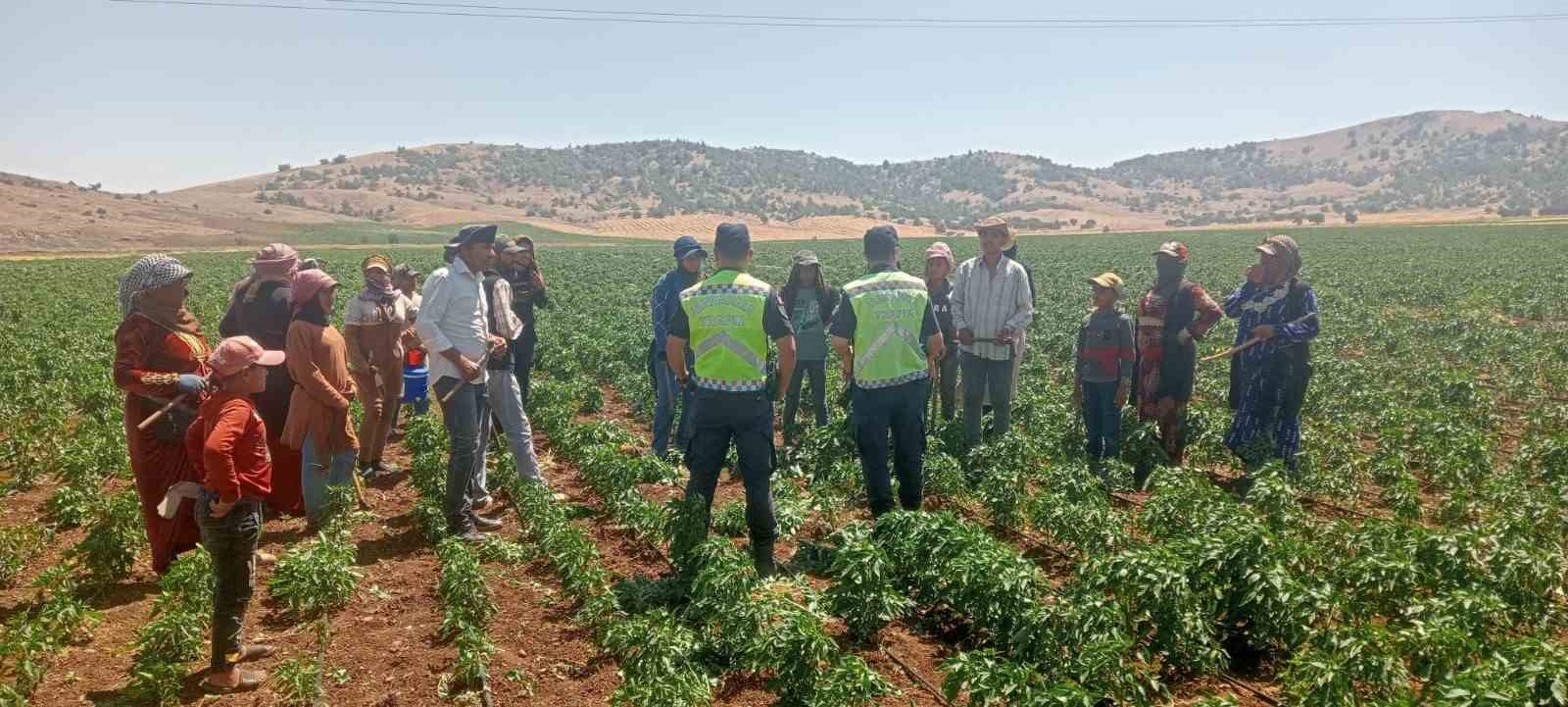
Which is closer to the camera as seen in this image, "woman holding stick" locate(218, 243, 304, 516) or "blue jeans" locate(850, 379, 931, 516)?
"blue jeans" locate(850, 379, 931, 516)

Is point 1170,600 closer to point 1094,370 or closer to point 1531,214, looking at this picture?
point 1094,370

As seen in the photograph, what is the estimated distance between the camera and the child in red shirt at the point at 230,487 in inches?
168


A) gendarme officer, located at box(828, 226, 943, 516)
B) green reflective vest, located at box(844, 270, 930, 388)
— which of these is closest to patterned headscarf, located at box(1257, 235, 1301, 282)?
gendarme officer, located at box(828, 226, 943, 516)

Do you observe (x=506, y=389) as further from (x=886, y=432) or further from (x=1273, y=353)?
(x=1273, y=353)

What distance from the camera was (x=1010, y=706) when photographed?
12.4ft

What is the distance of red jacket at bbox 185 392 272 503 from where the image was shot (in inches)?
165

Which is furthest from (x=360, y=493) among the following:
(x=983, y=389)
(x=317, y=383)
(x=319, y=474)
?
(x=983, y=389)

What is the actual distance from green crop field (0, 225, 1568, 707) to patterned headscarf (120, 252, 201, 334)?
5.29 ft

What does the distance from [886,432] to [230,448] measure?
399cm

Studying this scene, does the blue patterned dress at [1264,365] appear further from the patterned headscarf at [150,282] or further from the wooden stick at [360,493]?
the patterned headscarf at [150,282]

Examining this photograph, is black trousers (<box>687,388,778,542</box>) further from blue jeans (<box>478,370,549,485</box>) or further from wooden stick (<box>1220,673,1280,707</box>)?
wooden stick (<box>1220,673,1280,707</box>)

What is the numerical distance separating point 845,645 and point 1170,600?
180 cm

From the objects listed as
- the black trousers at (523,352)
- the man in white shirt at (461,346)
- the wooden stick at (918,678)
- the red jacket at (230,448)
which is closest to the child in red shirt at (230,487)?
the red jacket at (230,448)

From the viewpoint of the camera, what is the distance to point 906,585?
5.48 m
